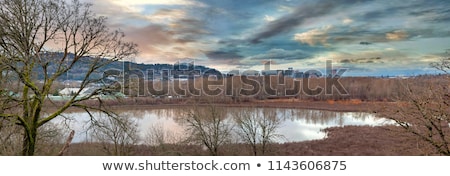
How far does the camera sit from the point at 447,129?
12.8 ft

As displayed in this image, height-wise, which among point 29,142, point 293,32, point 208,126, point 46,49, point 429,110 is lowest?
point 208,126

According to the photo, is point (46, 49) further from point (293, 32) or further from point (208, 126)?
point (208, 126)

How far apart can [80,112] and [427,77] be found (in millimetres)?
4570

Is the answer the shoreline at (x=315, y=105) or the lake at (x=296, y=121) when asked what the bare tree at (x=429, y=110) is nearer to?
the shoreline at (x=315, y=105)

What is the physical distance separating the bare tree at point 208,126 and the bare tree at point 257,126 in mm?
396

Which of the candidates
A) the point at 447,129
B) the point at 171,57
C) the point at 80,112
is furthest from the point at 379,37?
the point at 80,112

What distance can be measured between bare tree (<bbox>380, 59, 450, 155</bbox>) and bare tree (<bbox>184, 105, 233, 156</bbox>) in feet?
14.0

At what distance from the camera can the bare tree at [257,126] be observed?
8455 millimetres

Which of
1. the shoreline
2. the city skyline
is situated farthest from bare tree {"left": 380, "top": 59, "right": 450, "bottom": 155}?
the shoreline

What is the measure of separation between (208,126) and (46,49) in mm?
5358

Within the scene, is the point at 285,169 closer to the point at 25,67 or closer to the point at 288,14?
the point at 25,67

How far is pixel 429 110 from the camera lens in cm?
378

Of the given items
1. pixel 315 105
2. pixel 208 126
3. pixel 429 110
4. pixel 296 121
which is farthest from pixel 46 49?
pixel 296 121

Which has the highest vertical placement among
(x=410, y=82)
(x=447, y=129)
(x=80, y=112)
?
(x=410, y=82)
